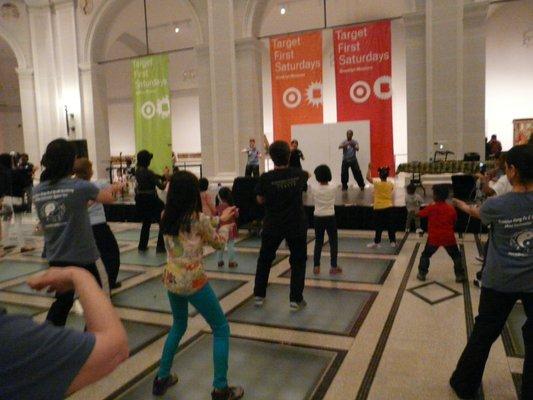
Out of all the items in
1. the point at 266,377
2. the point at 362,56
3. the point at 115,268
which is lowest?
the point at 266,377

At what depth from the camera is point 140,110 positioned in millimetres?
14523

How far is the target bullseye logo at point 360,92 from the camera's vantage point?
12.2 m

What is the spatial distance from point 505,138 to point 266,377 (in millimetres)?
16549

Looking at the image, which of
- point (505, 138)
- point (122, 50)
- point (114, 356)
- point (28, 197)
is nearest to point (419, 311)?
point (114, 356)

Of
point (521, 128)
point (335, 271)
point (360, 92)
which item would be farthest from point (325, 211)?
point (521, 128)

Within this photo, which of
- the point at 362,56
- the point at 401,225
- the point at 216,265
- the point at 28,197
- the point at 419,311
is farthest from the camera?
the point at 362,56

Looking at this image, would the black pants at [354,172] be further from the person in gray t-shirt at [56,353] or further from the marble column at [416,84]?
the person in gray t-shirt at [56,353]

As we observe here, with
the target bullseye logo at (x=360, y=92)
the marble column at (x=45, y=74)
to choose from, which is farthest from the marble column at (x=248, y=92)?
the marble column at (x=45, y=74)

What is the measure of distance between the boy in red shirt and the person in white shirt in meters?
1.01

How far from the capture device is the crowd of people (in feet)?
3.18

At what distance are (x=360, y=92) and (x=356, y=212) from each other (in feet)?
16.3

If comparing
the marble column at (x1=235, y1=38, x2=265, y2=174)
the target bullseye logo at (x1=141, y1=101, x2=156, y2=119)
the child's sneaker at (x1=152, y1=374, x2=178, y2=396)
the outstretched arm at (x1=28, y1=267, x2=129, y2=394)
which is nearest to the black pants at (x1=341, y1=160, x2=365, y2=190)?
the marble column at (x1=235, y1=38, x2=265, y2=174)

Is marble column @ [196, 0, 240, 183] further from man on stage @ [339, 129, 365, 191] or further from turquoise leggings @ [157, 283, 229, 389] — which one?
turquoise leggings @ [157, 283, 229, 389]

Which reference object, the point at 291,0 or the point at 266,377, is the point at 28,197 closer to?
the point at 266,377
